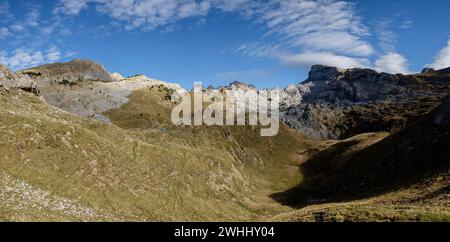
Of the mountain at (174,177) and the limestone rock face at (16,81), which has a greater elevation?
the limestone rock face at (16,81)

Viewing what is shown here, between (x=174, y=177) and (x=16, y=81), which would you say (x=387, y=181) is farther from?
(x=16, y=81)

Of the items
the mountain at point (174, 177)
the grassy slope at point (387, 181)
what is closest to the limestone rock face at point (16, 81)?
the mountain at point (174, 177)

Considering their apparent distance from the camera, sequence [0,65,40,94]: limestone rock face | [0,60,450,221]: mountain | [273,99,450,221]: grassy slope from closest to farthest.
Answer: [0,60,450,221]: mountain < [273,99,450,221]: grassy slope < [0,65,40,94]: limestone rock face

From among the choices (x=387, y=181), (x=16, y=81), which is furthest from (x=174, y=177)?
(x=387, y=181)

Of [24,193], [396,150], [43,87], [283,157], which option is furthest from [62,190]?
[43,87]

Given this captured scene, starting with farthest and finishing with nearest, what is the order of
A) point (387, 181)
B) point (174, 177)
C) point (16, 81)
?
A: point (16, 81) < point (387, 181) < point (174, 177)

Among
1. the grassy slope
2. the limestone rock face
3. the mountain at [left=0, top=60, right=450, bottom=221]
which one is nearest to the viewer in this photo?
the mountain at [left=0, top=60, right=450, bottom=221]

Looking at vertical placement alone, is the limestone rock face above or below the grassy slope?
above

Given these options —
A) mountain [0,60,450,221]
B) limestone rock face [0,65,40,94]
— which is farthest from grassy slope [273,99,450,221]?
limestone rock face [0,65,40,94]

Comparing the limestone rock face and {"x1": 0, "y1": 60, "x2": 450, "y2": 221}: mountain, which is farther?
the limestone rock face

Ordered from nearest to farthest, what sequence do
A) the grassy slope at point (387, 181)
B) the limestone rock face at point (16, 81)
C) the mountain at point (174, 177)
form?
the mountain at point (174, 177) → the grassy slope at point (387, 181) → the limestone rock face at point (16, 81)

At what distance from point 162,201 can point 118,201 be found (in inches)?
325

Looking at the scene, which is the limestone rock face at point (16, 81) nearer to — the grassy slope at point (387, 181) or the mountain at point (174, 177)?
the mountain at point (174, 177)

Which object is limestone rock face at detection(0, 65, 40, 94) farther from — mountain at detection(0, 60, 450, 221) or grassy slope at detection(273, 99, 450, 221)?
grassy slope at detection(273, 99, 450, 221)
